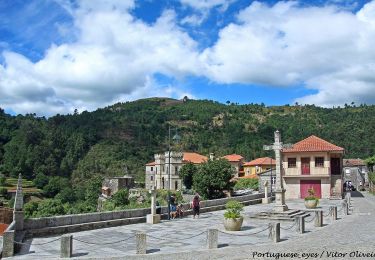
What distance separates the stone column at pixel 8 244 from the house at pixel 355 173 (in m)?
70.7

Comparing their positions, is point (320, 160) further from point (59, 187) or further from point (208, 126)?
point (208, 126)

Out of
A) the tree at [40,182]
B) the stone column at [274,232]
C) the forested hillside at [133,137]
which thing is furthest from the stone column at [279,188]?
the tree at [40,182]

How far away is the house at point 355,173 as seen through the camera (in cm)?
7458

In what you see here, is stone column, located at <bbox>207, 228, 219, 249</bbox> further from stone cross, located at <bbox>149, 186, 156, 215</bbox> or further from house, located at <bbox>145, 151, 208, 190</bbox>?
house, located at <bbox>145, 151, 208, 190</bbox>

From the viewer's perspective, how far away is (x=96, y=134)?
149 metres

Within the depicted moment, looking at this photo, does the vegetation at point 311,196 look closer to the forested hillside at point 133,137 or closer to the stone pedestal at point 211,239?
the stone pedestal at point 211,239

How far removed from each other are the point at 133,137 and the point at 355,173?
95757 mm

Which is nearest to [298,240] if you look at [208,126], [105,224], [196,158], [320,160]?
[105,224]

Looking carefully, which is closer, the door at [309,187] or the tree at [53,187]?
the door at [309,187]

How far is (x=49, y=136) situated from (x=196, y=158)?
6877 centimetres

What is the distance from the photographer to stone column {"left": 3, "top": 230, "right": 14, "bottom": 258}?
12352 mm

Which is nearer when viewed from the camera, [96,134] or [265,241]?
[265,241]

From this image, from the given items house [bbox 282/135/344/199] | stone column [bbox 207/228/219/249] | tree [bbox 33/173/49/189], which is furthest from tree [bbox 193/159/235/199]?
tree [bbox 33/173/49/189]

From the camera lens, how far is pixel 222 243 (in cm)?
1450
